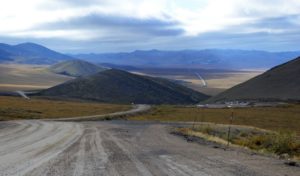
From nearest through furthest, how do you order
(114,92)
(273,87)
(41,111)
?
(41,111) → (273,87) → (114,92)

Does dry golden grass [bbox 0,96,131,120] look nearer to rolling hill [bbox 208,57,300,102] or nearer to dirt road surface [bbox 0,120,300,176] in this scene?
dirt road surface [bbox 0,120,300,176]

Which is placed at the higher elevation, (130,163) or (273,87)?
(273,87)

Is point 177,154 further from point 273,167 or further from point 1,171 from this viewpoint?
point 1,171

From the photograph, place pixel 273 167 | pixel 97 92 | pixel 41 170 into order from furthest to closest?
1. pixel 97 92
2. pixel 273 167
3. pixel 41 170

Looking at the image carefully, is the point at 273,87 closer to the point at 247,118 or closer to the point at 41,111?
the point at 247,118

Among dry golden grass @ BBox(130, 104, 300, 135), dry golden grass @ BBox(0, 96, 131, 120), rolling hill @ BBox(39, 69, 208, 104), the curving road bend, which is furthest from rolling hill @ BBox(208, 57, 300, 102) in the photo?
the curving road bend

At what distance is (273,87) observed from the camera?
142 metres

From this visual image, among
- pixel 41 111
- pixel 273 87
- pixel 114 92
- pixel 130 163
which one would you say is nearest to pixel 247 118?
pixel 41 111

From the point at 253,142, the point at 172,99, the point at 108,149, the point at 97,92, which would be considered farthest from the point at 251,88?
the point at 108,149

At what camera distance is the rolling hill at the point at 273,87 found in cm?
13162

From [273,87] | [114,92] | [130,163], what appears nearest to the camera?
[130,163]

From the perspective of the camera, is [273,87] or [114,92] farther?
[114,92]

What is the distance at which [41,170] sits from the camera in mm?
13500

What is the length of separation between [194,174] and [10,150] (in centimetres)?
956
